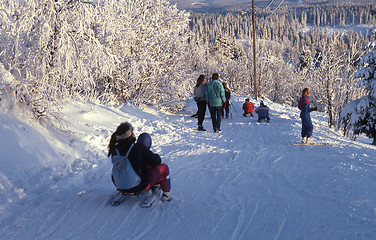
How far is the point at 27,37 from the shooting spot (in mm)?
6309

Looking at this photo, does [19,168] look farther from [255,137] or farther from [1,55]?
[255,137]

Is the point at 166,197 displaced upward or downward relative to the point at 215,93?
downward

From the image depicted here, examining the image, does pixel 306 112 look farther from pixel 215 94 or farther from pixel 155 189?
pixel 155 189

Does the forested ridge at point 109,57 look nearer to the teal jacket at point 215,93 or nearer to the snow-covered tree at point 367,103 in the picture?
the snow-covered tree at point 367,103

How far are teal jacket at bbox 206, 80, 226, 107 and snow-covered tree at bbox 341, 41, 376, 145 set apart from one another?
17.3 ft

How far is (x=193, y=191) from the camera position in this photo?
176 inches

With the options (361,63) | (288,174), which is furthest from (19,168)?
(361,63)

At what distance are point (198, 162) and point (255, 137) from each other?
3617 millimetres

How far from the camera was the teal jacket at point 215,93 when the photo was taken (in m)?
9.08

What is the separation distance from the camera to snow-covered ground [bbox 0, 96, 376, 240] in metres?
3.29

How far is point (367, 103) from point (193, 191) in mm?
8857

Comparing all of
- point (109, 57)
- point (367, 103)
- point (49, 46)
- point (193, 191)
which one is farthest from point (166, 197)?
point (367, 103)

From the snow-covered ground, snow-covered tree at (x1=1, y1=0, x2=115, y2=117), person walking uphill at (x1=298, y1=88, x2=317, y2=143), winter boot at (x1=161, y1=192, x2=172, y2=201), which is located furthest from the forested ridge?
person walking uphill at (x1=298, y1=88, x2=317, y2=143)

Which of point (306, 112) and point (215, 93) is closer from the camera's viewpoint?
point (306, 112)
